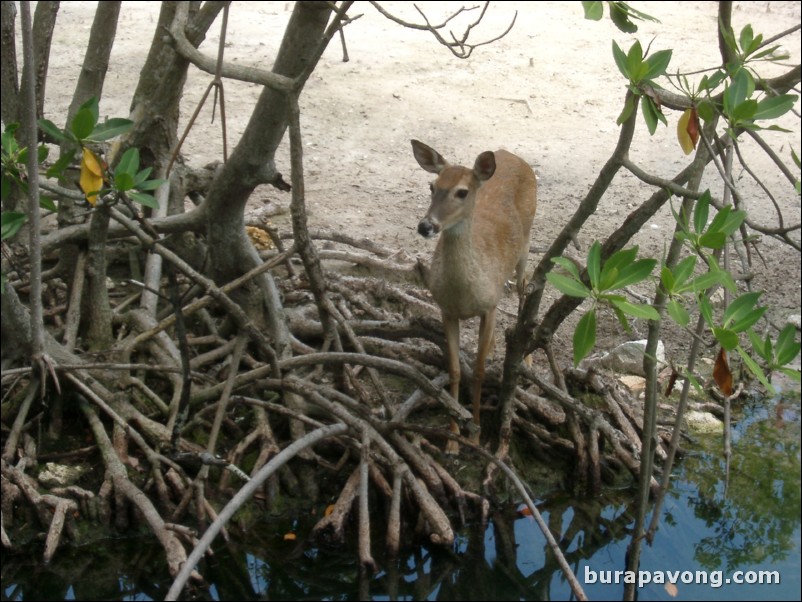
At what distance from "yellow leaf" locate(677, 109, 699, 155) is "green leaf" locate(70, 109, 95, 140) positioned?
2.30 metres

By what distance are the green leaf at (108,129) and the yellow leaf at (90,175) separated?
6.7 inches

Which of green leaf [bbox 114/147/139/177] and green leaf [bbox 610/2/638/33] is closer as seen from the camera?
green leaf [bbox 610/2/638/33]

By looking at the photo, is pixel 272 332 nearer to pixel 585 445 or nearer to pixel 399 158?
pixel 585 445

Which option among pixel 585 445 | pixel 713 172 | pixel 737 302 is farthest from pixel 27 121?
pixel 713 172

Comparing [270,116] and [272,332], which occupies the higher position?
[270,116]

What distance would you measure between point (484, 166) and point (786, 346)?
2676mm

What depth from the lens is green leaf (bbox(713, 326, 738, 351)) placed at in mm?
3154

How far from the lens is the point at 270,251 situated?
23.0 feet

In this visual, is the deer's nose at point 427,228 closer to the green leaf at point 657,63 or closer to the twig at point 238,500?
the twig at point 238,500

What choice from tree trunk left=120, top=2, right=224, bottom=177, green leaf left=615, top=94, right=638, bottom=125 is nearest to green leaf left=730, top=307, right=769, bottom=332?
green leaf left=615, top=94, right=638, bottom=125

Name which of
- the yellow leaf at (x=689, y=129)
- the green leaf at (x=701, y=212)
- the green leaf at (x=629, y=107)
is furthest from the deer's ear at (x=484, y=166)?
the green leaf at (x=701, y=212)

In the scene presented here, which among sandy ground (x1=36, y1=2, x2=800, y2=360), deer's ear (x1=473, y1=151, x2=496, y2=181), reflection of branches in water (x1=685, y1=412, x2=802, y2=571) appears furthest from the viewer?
sandy ground (x1=36, y1=2, x2=800, y2=360)

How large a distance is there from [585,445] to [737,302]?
2.41 meters

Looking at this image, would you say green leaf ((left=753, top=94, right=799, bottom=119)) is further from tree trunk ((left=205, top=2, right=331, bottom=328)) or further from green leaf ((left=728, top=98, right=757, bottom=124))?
tree trunk ((left=205, top=2, right=331, bottom=328))
